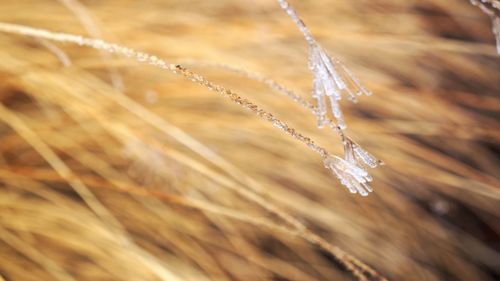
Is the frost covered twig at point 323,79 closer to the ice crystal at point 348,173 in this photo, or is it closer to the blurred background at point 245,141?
the ice crystal at point 348,173

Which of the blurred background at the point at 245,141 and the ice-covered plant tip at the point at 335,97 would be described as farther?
the blurred background at the point at 245,141

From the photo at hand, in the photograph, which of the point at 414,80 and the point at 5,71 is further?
the point at 414,80

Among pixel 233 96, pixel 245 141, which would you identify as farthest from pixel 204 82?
pixel 245 141

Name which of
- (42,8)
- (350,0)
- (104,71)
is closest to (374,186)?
(350,0)

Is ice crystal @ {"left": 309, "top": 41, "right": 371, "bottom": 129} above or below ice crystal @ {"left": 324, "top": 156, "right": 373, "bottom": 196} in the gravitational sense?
above

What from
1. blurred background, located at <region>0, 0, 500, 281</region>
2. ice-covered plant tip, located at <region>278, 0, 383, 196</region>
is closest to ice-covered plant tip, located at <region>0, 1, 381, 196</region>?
ice-covered plant tip, located at <region>278, 0, 383, 196</region>

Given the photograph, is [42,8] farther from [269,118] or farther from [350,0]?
[269,118]

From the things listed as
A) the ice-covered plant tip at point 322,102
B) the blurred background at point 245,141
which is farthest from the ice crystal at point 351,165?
the blurred background at point 245,141

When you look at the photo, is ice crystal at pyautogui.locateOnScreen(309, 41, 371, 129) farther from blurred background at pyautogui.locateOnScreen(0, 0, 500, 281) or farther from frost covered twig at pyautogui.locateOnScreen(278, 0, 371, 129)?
blurred background at pyautogui.locateOnScreen(0, 0, 500, 281)
